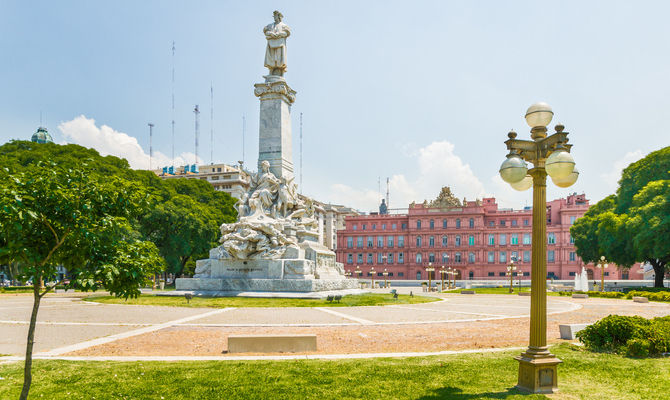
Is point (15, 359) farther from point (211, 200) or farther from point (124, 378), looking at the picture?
point (211, 200)

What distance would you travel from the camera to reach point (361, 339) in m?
12.8

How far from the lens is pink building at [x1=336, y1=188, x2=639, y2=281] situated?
8769 centimetres

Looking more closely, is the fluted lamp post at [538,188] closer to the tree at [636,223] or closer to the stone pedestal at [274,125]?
the stone pedestal at [274,125]

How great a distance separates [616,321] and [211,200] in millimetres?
52087

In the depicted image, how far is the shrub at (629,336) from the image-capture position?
35.0 feet

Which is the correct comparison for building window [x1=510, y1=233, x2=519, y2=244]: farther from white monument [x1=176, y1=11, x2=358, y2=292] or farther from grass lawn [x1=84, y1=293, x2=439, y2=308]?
grass lawn [x1=84, y1=293, x2=439, y2=308]

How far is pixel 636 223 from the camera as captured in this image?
39.4 metres

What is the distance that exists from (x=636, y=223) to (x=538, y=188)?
3759 centimetres

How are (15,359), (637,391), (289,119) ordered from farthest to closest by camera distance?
(289,119)
(15,359)
(637,391)

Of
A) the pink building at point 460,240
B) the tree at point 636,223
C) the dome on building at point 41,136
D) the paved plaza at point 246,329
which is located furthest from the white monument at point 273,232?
the dome on building at point 41,136

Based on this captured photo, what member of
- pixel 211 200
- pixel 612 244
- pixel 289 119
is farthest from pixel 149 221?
pixel 612 244

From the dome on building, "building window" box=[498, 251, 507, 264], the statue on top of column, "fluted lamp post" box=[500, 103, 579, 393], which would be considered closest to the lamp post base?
"fluted lamp post" box=[500, 103, 579, 393]

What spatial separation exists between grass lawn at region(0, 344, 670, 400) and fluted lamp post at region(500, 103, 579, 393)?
13.9 inches

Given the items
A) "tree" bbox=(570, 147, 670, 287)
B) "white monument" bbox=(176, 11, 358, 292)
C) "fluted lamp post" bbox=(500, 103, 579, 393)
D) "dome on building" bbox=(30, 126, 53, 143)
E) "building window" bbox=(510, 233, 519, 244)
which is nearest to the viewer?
"fluted lamp post" bbox=(500, 103, 579, 393)
